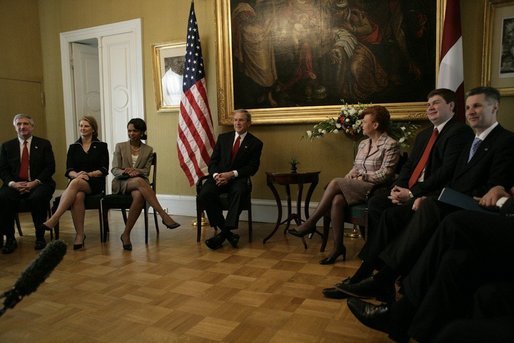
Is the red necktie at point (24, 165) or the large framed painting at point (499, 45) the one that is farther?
the red necktie at point (24, 165)

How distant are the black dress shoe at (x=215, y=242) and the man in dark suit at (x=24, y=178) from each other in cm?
168

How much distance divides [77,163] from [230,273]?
87.4 inches

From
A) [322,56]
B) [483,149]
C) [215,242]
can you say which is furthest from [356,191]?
[322,56]

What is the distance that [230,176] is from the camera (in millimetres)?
4102

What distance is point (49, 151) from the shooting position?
4.41m

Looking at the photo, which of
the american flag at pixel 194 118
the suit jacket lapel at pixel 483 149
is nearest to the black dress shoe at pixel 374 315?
the suit jacket lapel at pixel 483 149

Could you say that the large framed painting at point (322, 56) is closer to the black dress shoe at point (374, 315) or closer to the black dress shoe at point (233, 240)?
the black dress shoe at point (233, 240)

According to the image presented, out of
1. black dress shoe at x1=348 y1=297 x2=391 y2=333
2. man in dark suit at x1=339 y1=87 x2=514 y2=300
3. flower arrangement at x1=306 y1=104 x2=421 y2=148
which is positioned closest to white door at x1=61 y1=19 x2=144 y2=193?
flower arrangement at x1=306 y1=104 x2=421 y2=148

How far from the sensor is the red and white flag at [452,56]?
3.79m

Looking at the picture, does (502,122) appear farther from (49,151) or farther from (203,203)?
(49,151)

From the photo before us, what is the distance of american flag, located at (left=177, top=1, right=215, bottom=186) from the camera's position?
4.96 metres

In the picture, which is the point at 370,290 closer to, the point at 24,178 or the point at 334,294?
Answer: the point at 334,294

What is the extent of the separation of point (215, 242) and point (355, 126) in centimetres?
177

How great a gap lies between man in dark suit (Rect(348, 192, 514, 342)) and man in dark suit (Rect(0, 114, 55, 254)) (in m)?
3.55
